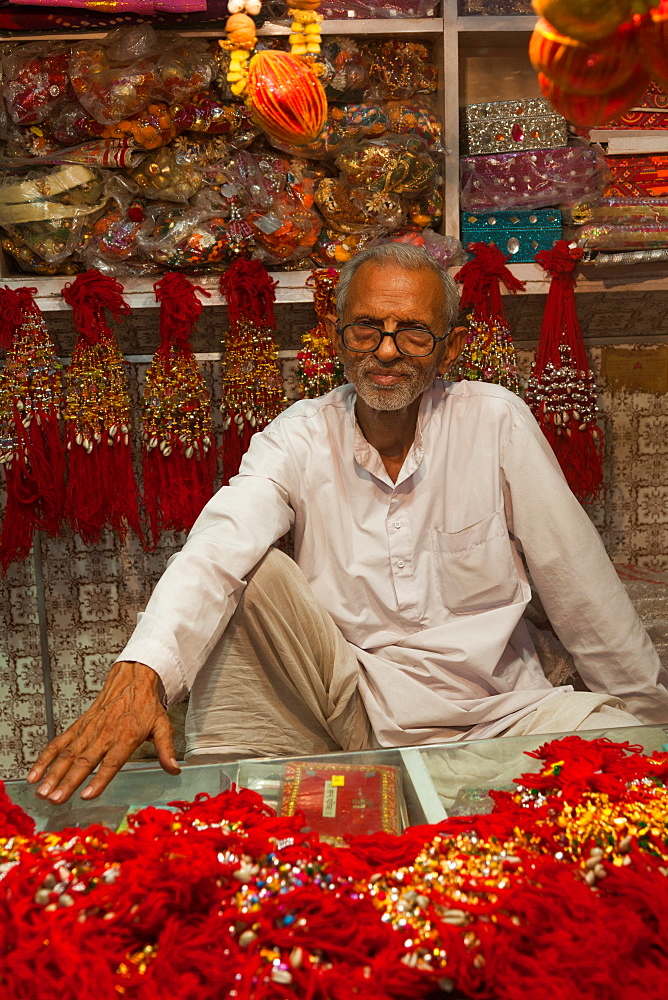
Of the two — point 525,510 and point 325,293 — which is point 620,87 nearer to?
point 525,510

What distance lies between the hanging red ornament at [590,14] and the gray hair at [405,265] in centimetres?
126

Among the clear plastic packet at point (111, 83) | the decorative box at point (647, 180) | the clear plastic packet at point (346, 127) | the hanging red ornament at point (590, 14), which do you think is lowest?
the hanging red ornament at point (590, 14)

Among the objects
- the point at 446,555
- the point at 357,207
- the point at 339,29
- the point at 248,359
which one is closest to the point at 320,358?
the point at 248,359

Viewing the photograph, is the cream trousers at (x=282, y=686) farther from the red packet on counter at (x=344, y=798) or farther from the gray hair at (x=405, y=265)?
the gray hair at (x=405, y=265)

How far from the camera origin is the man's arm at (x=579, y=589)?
180 centimetres

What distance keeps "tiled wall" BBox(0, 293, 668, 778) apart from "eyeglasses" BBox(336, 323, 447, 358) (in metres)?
0.80

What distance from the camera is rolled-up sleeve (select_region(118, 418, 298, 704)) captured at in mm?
1396

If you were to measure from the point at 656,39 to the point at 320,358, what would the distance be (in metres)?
1.76

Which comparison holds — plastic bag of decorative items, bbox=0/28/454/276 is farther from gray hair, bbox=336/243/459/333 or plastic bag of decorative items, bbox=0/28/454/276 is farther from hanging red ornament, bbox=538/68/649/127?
hanging red ornament, bbox=538/68/649/127

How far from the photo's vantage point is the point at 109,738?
1.20m

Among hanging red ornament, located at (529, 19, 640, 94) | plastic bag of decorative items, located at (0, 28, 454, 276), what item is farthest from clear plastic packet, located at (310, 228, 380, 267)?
hanging red ornament, located at (529, 19, 640, 94)

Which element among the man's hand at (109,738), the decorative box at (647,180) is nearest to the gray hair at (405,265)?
the decorative box at (647,180)

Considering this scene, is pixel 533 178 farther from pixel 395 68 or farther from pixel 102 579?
pixel 102 579

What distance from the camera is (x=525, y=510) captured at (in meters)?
1.88
